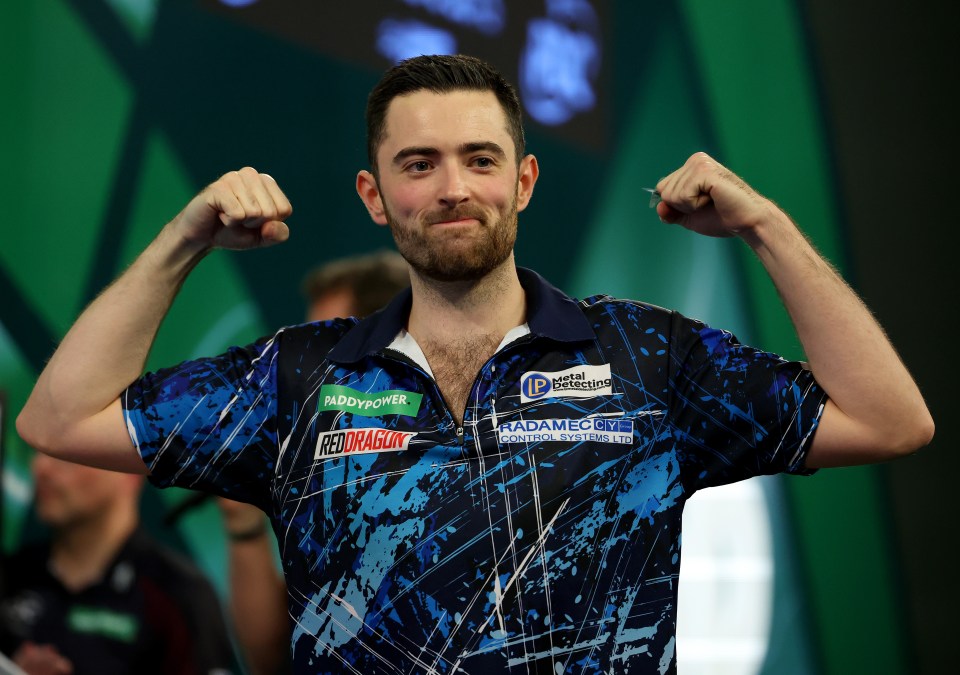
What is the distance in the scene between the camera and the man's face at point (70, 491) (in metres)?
3.34

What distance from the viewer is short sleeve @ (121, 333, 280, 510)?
5.56 ft

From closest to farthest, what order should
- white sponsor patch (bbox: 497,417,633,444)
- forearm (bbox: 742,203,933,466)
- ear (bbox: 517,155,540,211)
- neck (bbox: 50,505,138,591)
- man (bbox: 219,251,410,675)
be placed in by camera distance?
forearm (bbox: 742,203,933,466), white sponsor patch (bbox: 497,417,633,444), ear (bbox: 517,155,540,211), man (bbox: 219,251,410,675), neck (bbox: 50,505,138,591)

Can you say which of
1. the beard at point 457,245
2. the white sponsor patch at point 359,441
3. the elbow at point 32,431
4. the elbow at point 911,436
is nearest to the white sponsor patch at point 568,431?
the white sponsor patch at point 359,441

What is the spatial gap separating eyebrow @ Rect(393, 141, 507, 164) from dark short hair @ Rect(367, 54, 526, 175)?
6 centimetres

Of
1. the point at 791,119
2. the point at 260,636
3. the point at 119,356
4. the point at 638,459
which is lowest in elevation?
the point at 260,636

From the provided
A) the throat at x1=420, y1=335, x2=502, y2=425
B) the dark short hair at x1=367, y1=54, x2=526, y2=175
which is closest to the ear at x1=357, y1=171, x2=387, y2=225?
the dark short hair at x1=367, y1=54, x2=526, y2=175

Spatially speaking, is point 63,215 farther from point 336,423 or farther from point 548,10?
point 336,423

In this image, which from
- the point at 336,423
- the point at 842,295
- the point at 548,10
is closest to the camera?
the point at 842,295

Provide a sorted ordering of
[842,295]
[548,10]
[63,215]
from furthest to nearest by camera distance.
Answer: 1. [548,10]
2. [63,215]
3. [842,295]

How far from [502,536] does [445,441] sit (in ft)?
0.55

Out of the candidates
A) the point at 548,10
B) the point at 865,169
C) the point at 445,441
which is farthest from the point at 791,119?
the point at 445,441

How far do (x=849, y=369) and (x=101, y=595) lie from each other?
254 centimetres

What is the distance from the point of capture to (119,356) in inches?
67.7

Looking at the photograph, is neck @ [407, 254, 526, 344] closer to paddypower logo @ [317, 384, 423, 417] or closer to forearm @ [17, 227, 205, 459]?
paddypower logo @ [317, 384, 423, 417]
